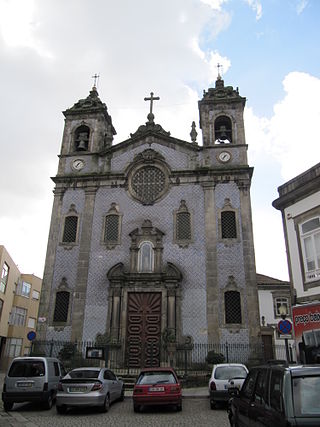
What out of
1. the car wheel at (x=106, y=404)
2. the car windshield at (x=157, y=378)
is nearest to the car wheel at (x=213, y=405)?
the car windshield at (x=157, y=378)

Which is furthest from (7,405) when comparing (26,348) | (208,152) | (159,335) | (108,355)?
(26,348)

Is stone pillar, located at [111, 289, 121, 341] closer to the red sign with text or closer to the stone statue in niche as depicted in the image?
the red sign with text

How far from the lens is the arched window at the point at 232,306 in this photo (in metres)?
19.3

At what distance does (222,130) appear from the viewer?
2417 centimetres

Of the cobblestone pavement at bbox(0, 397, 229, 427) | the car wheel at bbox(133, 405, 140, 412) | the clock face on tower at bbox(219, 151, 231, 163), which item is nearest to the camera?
the cobblestone pavement at bbox(0, 397, 229, 427)

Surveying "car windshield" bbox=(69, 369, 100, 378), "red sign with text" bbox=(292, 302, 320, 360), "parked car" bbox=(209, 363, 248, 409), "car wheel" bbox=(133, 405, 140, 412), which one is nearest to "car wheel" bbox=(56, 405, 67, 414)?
"car windshield" bbox=(69, 369, 100, 378)

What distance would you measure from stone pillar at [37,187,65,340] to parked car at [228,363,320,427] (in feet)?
54.8

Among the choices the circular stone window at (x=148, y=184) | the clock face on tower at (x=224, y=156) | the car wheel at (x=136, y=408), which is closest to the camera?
the car wheel at (x=136, y=408)

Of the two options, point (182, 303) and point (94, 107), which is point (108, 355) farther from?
point (94, 107)

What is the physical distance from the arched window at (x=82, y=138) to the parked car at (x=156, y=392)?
1775 cm

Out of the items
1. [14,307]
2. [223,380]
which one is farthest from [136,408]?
[14,307]

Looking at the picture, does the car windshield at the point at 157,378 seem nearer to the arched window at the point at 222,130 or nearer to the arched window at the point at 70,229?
the arched window at the point at 70,229

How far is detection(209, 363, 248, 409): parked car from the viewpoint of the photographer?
1109 centimetres

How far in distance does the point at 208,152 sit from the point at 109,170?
6.32 meters
